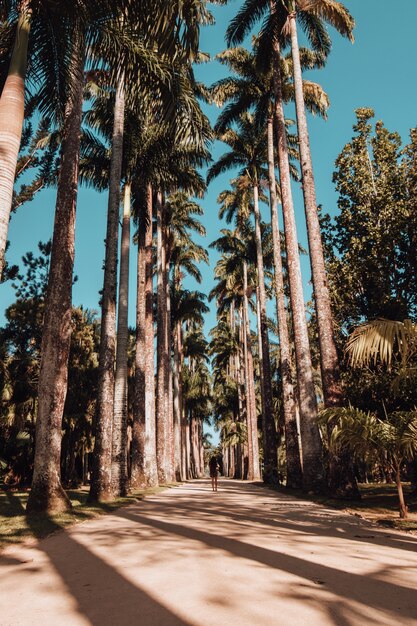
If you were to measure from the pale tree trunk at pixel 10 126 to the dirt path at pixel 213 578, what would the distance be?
4456mm

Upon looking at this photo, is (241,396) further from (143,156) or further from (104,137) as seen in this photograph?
(104,137)

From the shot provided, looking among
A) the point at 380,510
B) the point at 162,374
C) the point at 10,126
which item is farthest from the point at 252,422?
the point at 10,126

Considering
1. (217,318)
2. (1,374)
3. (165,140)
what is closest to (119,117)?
(165,140)

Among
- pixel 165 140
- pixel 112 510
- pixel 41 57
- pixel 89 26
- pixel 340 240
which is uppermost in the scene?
pixel 165 140

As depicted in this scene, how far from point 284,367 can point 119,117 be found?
11.9 meters

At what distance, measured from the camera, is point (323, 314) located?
12789 millimetres

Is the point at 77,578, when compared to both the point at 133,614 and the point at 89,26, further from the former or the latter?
the point at 89,26

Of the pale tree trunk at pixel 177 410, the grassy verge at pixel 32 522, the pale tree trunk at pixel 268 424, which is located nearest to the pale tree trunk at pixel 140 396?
the pale tree trunk at pixel 268 424

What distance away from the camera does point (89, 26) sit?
33.0ft

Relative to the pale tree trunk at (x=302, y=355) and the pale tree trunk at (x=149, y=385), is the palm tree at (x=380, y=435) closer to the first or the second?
the pale tree trunk at (x=302, y=355)

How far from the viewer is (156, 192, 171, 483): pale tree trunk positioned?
22.6 m

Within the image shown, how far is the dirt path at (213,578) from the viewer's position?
9.12ft

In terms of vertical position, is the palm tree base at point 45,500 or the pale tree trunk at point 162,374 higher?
the pale tree trunk at point 162,374

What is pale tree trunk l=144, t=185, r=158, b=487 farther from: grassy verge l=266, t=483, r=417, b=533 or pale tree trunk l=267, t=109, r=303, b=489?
grassy verge l=266, t=483, r=417, b=533
